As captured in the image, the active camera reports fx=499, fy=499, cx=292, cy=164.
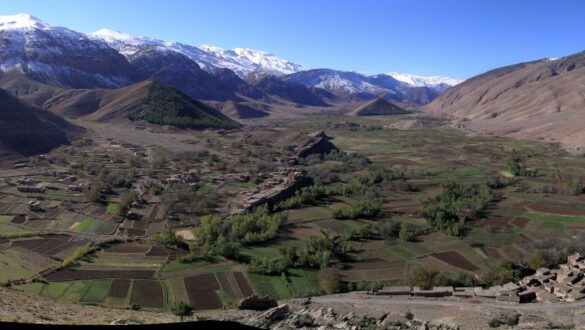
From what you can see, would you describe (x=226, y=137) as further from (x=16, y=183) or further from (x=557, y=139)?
(x=557, y=139)

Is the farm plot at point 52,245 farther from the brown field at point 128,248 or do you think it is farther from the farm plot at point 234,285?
the farm plot at point 234,285

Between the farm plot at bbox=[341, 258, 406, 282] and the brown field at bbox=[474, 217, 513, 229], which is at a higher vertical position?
the brown field at bbox=[474, 217, 513, 229]

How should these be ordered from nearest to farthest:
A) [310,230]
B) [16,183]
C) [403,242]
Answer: [403,242]
[310,230]
[16,183]

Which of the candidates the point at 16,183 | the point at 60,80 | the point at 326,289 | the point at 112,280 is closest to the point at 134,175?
the point at 16,183

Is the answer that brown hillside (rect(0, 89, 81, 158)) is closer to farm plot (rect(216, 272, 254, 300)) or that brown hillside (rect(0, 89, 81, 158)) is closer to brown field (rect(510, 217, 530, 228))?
farm plot (rect(216, 272, 254, 300))

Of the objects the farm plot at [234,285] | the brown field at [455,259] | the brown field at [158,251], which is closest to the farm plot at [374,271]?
the brown field at [455,259]

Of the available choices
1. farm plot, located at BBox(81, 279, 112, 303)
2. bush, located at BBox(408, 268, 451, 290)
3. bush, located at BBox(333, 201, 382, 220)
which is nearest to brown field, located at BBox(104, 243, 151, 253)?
farm plot, located at BBox(81, 279, 112, 303)

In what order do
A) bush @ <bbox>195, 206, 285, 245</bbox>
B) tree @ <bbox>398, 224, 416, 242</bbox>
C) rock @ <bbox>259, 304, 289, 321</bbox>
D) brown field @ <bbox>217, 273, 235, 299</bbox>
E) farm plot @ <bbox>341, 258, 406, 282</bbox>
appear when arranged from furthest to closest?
1. tree @ <bbox>398, 224, 416, 242</bbox>
2. bush @ <bbox>195, 206, 285, 245</bbox>
3. farm plot @ <bbox>341, 258, 406, 282</bbox>
4. brown field @ <bbox>217, 273, 235, 299</bbox>
5. rock @ <bbox>259, 304, 289, 321</bbox>
